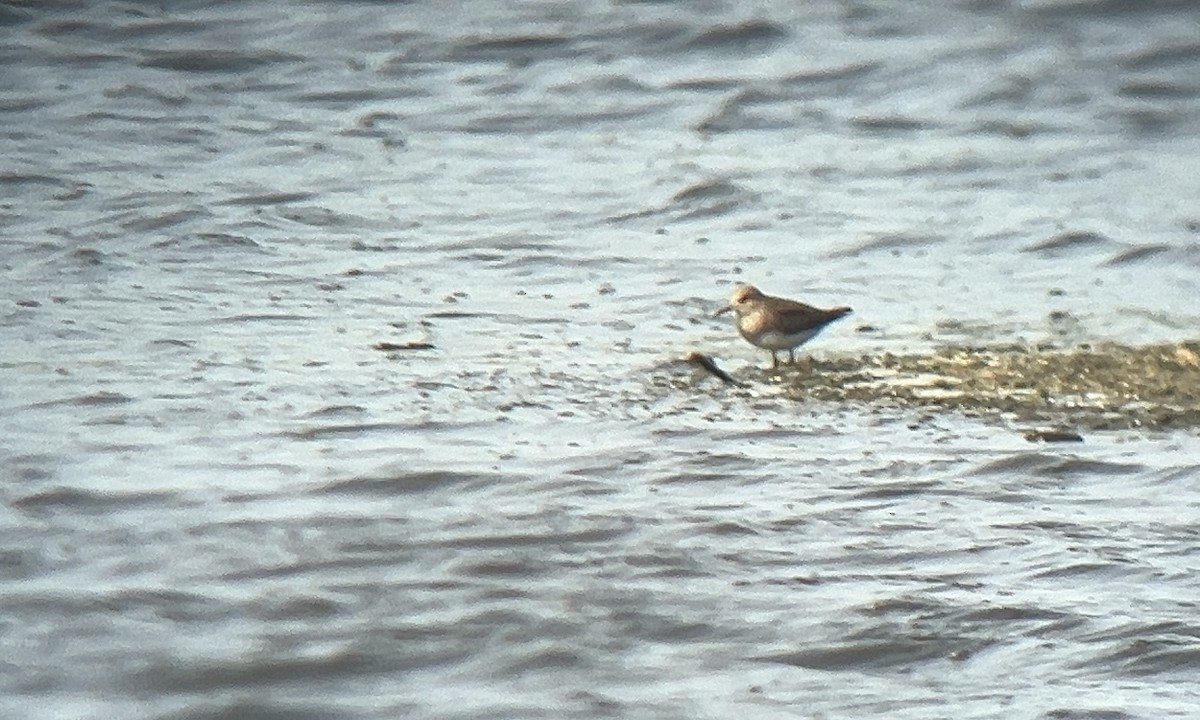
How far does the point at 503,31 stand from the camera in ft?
48.2

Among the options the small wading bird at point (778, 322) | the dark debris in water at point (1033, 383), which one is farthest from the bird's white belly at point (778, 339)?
the dark debris in water at point (1033, 383)

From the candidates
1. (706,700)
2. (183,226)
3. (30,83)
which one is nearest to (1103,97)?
(183,226)

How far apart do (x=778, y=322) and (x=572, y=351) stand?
793 mm

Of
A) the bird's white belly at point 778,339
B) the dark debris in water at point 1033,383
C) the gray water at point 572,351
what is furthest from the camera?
the bird's white belly at point 778,339

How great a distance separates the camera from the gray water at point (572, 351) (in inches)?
192

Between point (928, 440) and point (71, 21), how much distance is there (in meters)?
10.0

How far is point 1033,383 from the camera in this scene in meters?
7.21

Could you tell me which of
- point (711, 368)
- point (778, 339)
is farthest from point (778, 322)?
point (711, 368)

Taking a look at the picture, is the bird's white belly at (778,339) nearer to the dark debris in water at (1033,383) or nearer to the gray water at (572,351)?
the dark debris in water at (1033,383)

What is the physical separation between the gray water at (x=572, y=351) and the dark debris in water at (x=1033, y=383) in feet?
0.59

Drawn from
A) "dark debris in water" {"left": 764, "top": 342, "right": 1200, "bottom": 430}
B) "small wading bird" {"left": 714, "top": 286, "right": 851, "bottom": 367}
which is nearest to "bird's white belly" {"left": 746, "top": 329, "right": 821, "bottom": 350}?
"small wading bird" {"left": 714, "top": 286, "right": 851, "bottom": 367}

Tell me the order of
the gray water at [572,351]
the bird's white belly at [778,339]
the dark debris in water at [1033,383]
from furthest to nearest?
the bird's white belly at [778,339], the dark debris in water at [1033,383], the gray water at [572,351]

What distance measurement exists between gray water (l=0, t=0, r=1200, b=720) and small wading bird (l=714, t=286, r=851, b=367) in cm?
17

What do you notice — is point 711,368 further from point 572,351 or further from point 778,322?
point 572,351
